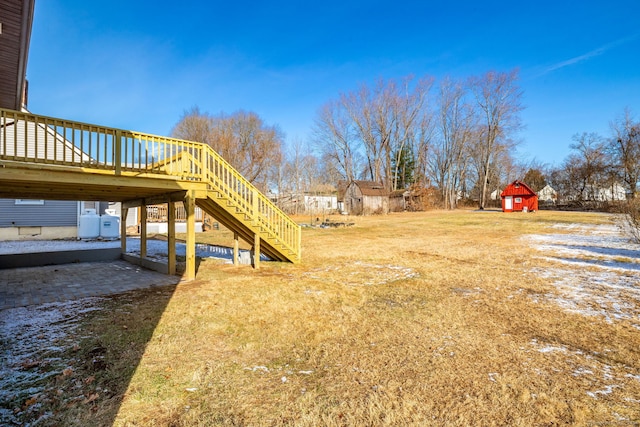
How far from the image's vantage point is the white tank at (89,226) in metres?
15.0

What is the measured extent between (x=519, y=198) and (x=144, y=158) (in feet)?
109

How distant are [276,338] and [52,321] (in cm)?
333

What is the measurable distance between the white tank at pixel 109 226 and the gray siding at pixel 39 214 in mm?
1388

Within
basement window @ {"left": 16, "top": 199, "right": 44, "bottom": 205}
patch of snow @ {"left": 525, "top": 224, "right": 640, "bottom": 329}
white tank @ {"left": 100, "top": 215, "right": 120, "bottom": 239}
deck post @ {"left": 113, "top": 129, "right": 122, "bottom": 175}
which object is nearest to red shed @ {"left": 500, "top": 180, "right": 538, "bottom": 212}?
patch of snow @ {"left": 525, "top": 224, "right": 640, "bottom": 329}

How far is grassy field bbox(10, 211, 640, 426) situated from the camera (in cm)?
250

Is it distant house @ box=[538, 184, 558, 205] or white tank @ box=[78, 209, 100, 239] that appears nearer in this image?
white tank @ box=[78, 209, 100, 239]

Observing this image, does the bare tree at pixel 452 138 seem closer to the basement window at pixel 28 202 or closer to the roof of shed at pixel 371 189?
the roof of shed at pixel 371 189

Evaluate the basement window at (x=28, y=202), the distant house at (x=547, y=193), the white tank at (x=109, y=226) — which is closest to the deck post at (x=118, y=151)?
the white tank at (x=109, y=226)

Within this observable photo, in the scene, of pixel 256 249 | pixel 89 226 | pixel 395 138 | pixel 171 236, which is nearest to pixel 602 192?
pixel 395 138

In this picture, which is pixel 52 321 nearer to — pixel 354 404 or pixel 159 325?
pixel 159 325

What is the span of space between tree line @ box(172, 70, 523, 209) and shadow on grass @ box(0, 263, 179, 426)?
30.7 m

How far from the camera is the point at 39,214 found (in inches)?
567

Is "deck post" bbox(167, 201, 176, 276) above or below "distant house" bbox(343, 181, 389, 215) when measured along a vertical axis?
below

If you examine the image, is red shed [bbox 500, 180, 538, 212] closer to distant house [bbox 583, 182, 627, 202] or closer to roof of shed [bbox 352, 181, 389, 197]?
distant house [bbox 583, 182, 627, 202]
